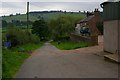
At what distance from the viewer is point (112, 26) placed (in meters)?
23.1

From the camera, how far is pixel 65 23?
7750 cm

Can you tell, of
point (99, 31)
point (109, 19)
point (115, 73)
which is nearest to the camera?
point (115, 73)

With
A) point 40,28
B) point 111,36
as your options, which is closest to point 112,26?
point 111,36

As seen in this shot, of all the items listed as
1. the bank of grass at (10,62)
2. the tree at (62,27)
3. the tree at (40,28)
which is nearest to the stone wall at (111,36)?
the bank of grass at (10,62)

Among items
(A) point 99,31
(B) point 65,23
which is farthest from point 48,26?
(A) point 99,31

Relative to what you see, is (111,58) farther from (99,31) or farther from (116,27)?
(99,31)

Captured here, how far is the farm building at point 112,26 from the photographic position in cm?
2133

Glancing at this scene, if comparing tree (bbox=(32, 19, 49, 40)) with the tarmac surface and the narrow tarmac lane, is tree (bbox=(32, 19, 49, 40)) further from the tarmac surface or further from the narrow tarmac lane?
the narrow tarmac lane

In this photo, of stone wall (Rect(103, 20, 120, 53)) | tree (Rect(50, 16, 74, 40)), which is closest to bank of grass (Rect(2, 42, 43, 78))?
stone wall (Rect(103, 20, 120, 53))

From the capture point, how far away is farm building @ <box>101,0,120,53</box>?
21328mm

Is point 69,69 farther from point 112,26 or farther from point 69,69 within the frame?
point 112,26

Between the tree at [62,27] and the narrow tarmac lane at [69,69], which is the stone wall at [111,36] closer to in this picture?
the narrow tarmac lane at [69,69]

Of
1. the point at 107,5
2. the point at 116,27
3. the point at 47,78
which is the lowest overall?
the point at 47,78

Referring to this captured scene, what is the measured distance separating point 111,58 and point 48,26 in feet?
A: 223
